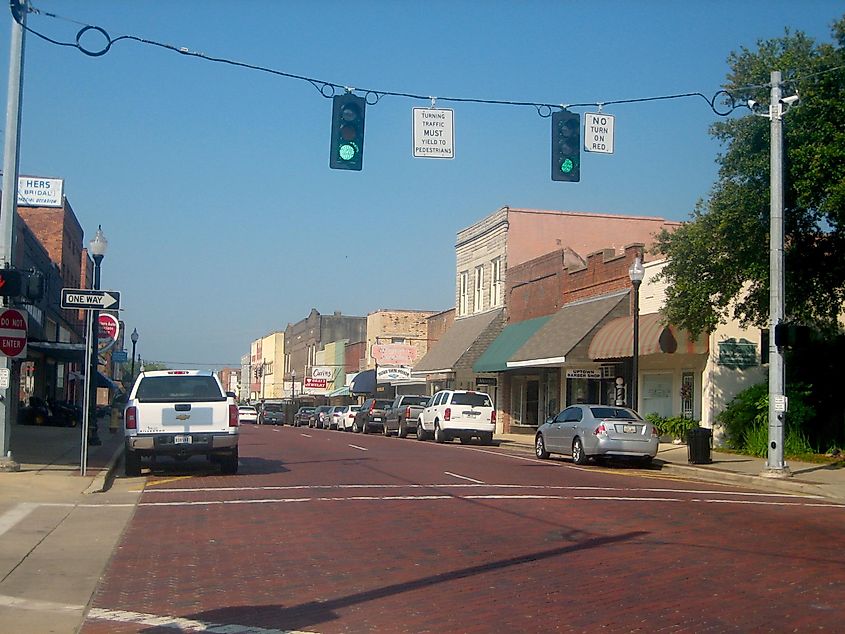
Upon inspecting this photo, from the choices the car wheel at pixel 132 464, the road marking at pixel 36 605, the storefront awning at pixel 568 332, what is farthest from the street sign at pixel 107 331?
the road marking at pixel 36 605

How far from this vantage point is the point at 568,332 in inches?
1423

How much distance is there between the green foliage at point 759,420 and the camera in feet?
84.3

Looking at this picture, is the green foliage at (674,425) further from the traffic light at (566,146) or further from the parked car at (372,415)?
the parked car at (372,415)

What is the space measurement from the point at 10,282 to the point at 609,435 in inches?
520

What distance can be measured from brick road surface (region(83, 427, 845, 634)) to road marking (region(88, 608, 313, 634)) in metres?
0.03

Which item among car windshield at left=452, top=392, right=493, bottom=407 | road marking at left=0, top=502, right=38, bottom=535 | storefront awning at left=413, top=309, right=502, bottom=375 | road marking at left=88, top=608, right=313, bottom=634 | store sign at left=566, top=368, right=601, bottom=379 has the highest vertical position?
storefront awning at left=413, top=309, right=502, bottom=375

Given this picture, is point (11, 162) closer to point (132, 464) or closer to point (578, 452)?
point (132, 464)

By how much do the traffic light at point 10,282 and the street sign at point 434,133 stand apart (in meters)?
7.01

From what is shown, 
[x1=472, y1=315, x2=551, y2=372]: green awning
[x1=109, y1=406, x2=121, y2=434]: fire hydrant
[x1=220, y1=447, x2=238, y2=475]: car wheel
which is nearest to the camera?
[x1=220, y1=447, x2=238, y2=475]: car wheel

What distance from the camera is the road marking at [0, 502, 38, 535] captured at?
1241 cm

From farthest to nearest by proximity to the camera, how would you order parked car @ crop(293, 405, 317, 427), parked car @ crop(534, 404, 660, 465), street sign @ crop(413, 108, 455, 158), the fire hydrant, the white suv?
parked car @ crop(293, 405, 317, 427) < the fire hydrant < the white suv < parked car @ crop(534, 404, 660, 465) < street sign @ crop(413, 108, 455, 158)

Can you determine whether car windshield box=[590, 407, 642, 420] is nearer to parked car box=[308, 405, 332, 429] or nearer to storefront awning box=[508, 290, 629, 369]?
storefront awning box=[508, 290, 629, 369]

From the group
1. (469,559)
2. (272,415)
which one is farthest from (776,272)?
(272,415)

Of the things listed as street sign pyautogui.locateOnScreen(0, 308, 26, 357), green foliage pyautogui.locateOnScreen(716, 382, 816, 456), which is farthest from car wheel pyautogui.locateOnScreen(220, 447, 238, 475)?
green foliage pyautogui.locateOnScreen(716, 382, 816, 456)
